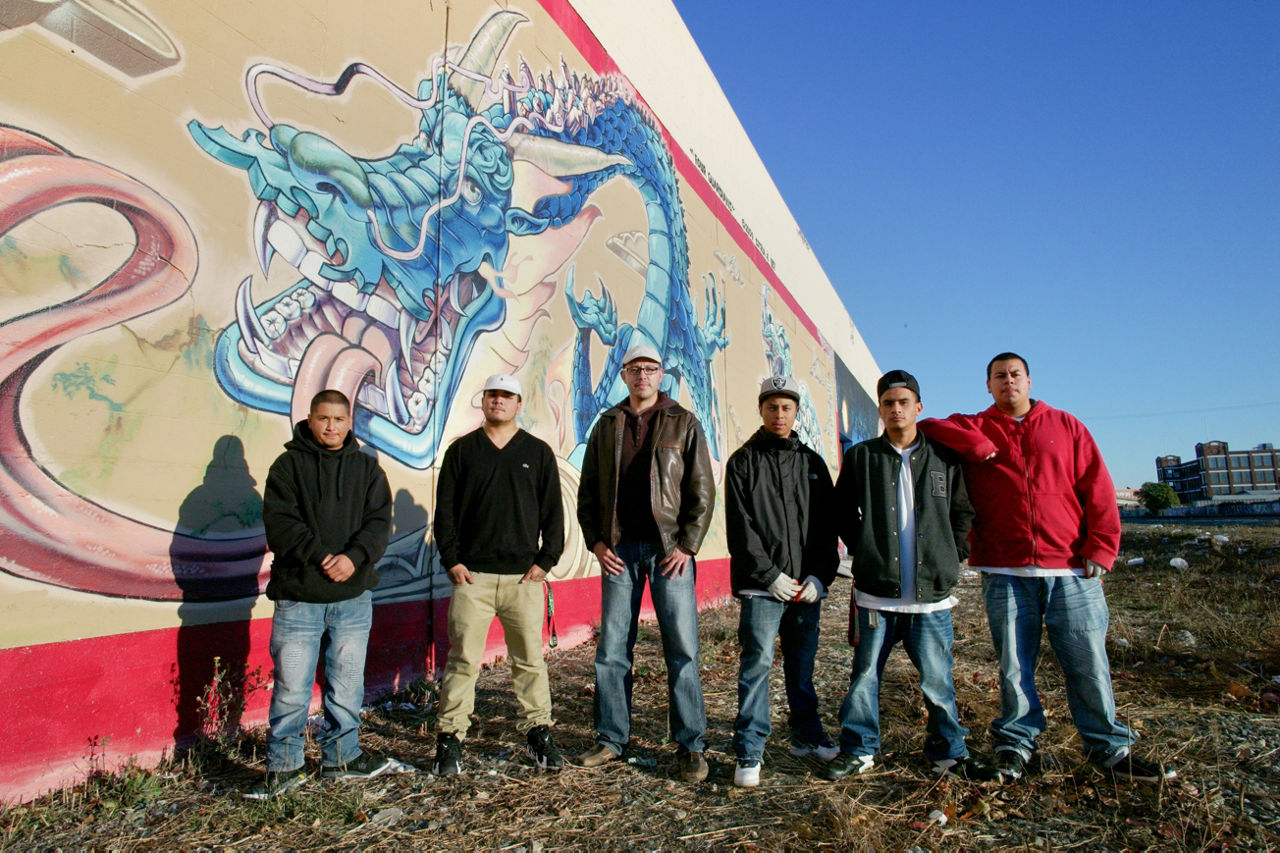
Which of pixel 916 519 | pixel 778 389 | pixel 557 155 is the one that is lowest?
pixel 916 519

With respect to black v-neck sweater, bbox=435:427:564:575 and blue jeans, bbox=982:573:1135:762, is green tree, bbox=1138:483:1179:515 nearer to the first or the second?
blue jeans, bbox=982:573:1135:762

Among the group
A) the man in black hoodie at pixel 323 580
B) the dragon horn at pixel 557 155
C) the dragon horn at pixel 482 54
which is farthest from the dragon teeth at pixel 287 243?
the dragon horn at pixel 557 155

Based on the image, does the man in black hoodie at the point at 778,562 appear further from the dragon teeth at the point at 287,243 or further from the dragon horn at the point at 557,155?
the dragon horn at the point at 557,155

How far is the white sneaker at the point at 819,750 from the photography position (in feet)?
11.3

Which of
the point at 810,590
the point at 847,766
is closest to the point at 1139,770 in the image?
the point at 847,766

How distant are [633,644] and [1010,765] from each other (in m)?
1.74

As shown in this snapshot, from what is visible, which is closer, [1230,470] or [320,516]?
[320,516]

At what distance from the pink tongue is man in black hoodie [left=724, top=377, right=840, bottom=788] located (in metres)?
2.51

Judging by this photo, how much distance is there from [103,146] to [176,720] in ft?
8.92

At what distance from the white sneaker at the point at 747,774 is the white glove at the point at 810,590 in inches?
30.0

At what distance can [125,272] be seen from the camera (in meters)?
3.42

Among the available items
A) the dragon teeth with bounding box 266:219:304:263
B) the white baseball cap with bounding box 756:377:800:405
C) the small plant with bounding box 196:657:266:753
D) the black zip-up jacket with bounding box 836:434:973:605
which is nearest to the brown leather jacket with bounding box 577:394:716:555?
the white baseball cap with bounding box 756:377:800:405

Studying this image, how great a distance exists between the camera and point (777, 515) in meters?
3.46

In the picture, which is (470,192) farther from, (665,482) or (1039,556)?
(1039,556)
